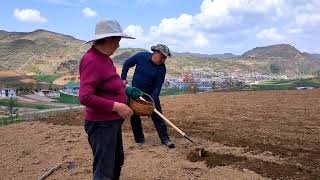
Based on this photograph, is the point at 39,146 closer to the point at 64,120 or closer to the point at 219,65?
the point at 64,120

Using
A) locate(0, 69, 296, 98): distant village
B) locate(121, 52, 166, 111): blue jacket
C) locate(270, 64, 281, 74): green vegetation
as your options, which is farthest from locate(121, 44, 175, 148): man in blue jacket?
locate(270, 64, 281, 74): green vegetation

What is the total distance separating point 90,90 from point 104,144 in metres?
0.51

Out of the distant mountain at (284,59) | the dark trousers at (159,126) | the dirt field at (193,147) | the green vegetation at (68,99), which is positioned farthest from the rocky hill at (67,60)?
the dark trousers at (159,126)

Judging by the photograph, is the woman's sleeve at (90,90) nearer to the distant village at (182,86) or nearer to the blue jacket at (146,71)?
the blue jacket at (146,71)

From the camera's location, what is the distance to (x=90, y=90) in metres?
3.82

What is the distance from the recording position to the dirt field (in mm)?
5910

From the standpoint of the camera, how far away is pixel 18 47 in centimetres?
9194

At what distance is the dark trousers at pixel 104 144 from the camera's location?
403 centimetres

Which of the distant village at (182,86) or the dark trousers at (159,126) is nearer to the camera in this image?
the dark trousers at (159,126)

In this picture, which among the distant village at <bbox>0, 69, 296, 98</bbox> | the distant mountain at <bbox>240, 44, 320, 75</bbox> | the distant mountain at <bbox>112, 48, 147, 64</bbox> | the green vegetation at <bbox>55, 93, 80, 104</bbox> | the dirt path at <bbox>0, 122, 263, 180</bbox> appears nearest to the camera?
the dirt path at <bbox>0, 122, 263, 180</bbox>

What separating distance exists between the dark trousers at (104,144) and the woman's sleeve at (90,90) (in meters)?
0.22

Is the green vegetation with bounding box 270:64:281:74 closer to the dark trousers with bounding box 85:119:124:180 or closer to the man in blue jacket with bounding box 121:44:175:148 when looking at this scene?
the man in blue jacket with bounding box 121:44:175:148

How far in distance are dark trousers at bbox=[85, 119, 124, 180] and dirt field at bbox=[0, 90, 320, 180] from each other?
1652 mm

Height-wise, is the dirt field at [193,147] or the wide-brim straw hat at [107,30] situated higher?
the wide-brim straw hat at [107,30]
